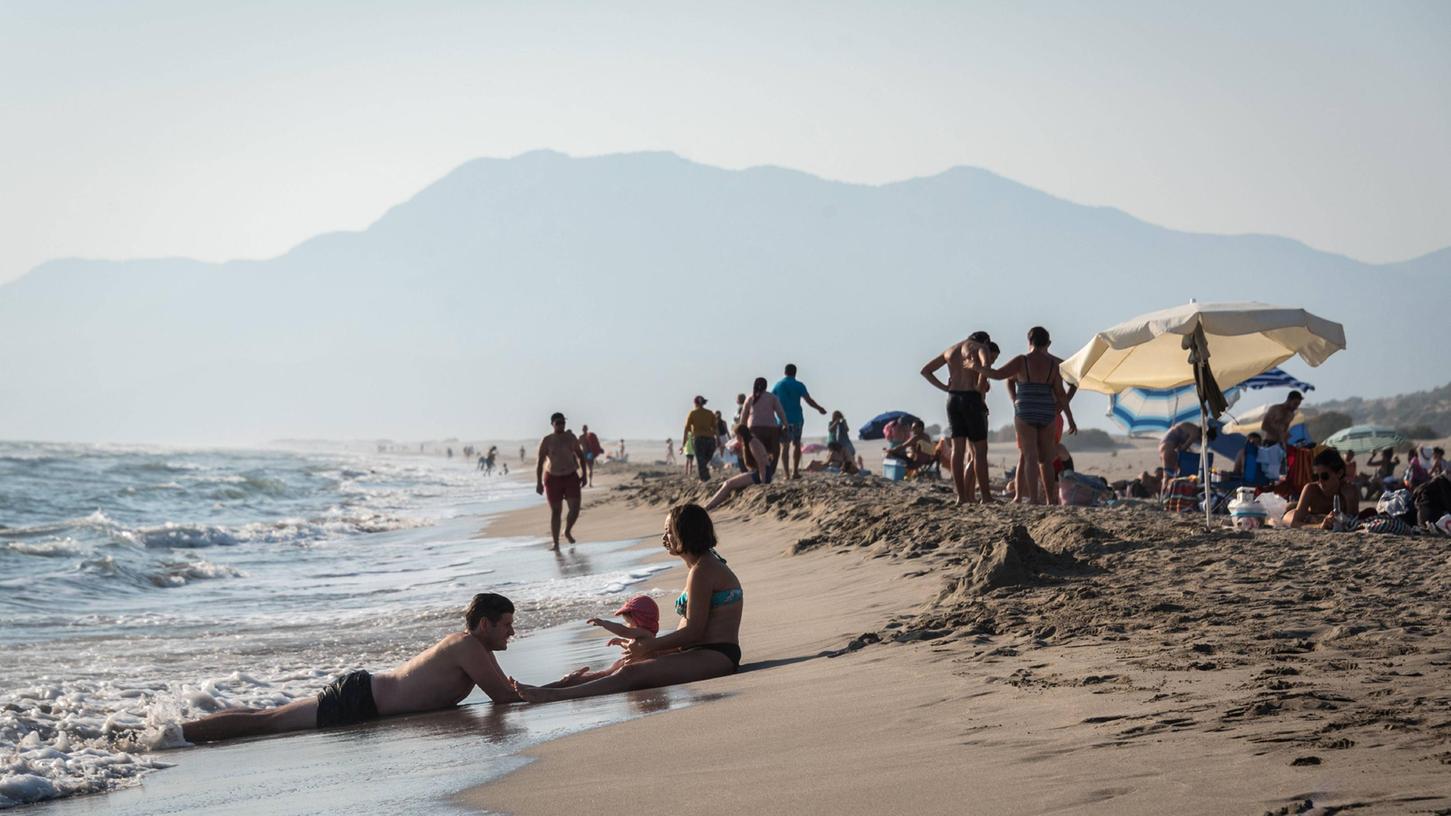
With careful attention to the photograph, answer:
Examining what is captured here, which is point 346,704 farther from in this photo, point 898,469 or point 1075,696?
point 898,469

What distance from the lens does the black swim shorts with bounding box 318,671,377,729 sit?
19.0 ft

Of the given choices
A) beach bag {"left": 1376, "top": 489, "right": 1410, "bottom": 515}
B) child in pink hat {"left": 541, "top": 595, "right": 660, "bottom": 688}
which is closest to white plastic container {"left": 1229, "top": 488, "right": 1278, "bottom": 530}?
beach bag {"left": 1376, "top": 489, "right": 1410, "bottom": 515}

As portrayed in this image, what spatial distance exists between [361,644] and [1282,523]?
7.90m

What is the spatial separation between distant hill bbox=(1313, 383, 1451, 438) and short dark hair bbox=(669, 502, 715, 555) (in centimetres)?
5016

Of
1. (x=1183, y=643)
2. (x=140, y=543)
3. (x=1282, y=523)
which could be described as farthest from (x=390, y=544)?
(x=1183, y=643)

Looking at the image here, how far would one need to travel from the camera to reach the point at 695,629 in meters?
6.21

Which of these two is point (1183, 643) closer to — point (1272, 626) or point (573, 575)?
point (1272, 626)

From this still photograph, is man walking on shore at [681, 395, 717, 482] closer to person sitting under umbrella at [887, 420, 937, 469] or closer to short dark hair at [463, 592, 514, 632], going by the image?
person sitting under umbrella at [887, 420, 937, 469]

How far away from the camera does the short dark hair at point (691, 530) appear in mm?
6281

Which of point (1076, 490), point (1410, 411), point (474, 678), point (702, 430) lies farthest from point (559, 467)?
point (1410, 411)

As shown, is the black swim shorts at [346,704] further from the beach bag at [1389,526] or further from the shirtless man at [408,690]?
the beach bag at [1389,526]

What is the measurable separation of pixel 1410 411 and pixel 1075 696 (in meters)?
64.1

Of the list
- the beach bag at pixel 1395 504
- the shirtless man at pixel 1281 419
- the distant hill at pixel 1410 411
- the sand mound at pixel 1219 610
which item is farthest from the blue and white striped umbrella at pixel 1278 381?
the distant hill at pixel 1410 411

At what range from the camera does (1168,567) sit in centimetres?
727
